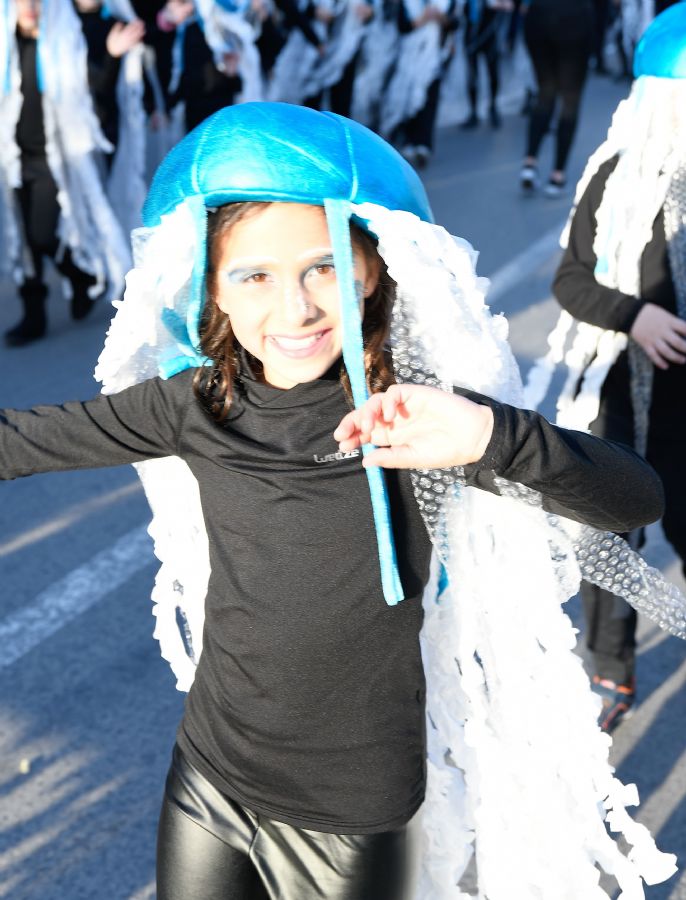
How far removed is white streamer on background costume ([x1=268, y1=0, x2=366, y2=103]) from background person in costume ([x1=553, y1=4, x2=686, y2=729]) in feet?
28.4

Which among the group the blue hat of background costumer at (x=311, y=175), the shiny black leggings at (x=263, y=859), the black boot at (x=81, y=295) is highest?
the blue hat of background costumer at (x=311, y=175)

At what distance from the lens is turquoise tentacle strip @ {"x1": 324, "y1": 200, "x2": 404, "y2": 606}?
178cm

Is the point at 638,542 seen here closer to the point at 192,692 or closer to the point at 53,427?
the point at 192,692

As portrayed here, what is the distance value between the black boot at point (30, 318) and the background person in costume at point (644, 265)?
13.7 ft

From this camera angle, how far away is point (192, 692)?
207cm

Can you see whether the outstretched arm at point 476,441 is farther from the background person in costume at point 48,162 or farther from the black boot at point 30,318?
the black boot at point 30,318

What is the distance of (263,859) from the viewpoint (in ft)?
6.22

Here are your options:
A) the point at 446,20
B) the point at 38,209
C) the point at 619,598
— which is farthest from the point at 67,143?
the point at 446,20

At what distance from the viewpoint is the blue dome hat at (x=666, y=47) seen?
117 inches

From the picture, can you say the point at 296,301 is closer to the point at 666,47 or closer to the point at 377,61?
the point at 666,47

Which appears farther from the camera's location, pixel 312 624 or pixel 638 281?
pixel 638 281

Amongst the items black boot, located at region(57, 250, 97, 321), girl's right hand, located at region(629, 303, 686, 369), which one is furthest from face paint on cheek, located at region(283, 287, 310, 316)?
black boot, located at region(57, 250, 97, 321)

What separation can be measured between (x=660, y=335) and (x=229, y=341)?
133 centimetres

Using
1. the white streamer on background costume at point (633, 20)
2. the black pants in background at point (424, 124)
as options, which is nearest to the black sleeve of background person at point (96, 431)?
the black pants in background at point (424, 124)
